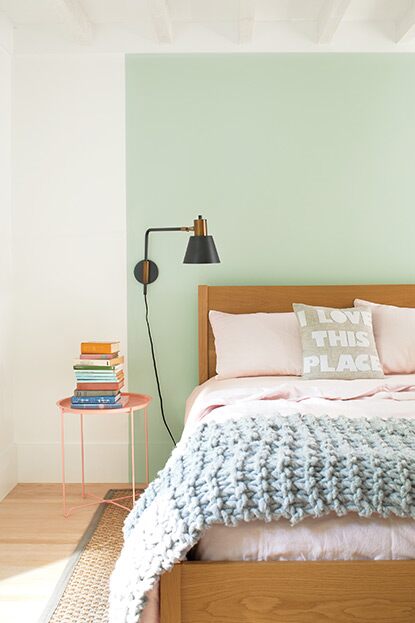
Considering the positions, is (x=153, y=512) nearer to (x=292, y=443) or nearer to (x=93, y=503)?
(x=292, y=443)

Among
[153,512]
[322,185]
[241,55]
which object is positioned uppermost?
[241,55]

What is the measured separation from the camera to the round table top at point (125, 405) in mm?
3094

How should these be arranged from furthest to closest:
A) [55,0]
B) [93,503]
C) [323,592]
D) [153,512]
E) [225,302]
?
1. [225,302]
2. [93,503]
3. [55,0]
4. [153,512]
5. [323,592]

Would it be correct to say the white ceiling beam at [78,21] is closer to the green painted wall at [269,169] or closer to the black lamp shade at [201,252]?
the green painted wall at [269,169]

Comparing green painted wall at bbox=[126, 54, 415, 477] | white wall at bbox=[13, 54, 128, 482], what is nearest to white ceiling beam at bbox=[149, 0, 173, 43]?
green painted wall at bbox=[126, 54, 415, 477]

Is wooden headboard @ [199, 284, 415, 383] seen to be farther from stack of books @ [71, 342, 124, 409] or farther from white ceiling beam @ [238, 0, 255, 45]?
white ceiling beam @ [238, 0, 255, 45]

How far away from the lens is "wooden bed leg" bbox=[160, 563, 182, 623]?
1.58m

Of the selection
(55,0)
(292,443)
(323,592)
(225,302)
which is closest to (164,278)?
(225,302)

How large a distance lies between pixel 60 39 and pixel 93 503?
2.38 metres

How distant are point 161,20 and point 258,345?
1607 millimetres

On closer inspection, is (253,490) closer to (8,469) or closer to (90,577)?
(90,577)

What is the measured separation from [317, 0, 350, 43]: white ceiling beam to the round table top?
202cm

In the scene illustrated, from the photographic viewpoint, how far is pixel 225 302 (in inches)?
138

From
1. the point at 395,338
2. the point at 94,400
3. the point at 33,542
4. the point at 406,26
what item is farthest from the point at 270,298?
the point at 33,542
